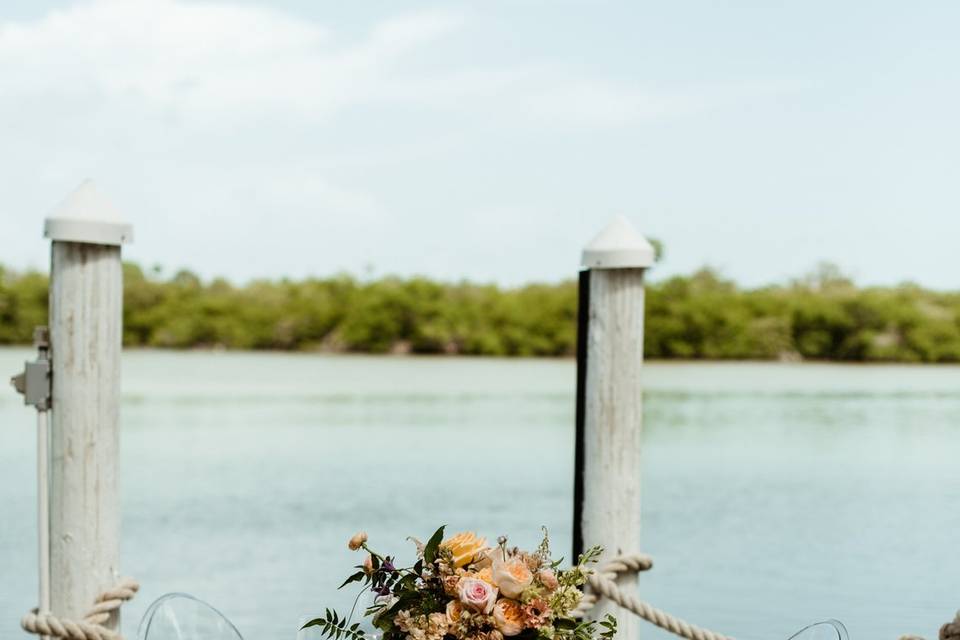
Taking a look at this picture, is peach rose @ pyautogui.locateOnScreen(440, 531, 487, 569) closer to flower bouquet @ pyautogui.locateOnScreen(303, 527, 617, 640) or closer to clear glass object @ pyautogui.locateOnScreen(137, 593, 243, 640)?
flower bouquet @ pyautogui.locateOnScreen(303, 527, 617, 640)

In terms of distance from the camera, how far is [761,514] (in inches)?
650

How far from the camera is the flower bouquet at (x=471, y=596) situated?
2.09 m

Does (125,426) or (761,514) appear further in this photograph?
(125,426)

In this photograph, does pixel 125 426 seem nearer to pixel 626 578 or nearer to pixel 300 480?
pixel 300 480

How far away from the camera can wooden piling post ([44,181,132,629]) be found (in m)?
3.26

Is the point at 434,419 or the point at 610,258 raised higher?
the point at 610,258

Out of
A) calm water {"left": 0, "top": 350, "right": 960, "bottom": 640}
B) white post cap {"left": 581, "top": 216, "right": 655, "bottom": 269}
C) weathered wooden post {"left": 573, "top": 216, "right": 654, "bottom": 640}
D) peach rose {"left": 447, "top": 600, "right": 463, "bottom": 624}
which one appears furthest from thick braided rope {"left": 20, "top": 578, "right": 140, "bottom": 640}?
white post cap {"left": 581, "top": 216, "right": 655, "bottom": 269}

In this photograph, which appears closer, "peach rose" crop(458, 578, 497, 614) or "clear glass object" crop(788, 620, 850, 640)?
"peach rose" crop(458, 578, 497, 614)

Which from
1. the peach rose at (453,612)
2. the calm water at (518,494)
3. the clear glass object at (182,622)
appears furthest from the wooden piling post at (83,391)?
the peach rose at (453,612)

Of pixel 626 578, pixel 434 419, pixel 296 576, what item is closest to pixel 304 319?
pixel 434 419

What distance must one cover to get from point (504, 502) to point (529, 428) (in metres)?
10.3

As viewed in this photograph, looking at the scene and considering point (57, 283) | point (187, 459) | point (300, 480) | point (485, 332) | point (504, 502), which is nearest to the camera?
Answer: point (57, 283)

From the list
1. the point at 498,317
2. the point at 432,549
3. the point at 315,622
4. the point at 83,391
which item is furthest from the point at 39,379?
the point at 498,317

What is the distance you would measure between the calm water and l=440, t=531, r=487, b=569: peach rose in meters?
1.21
